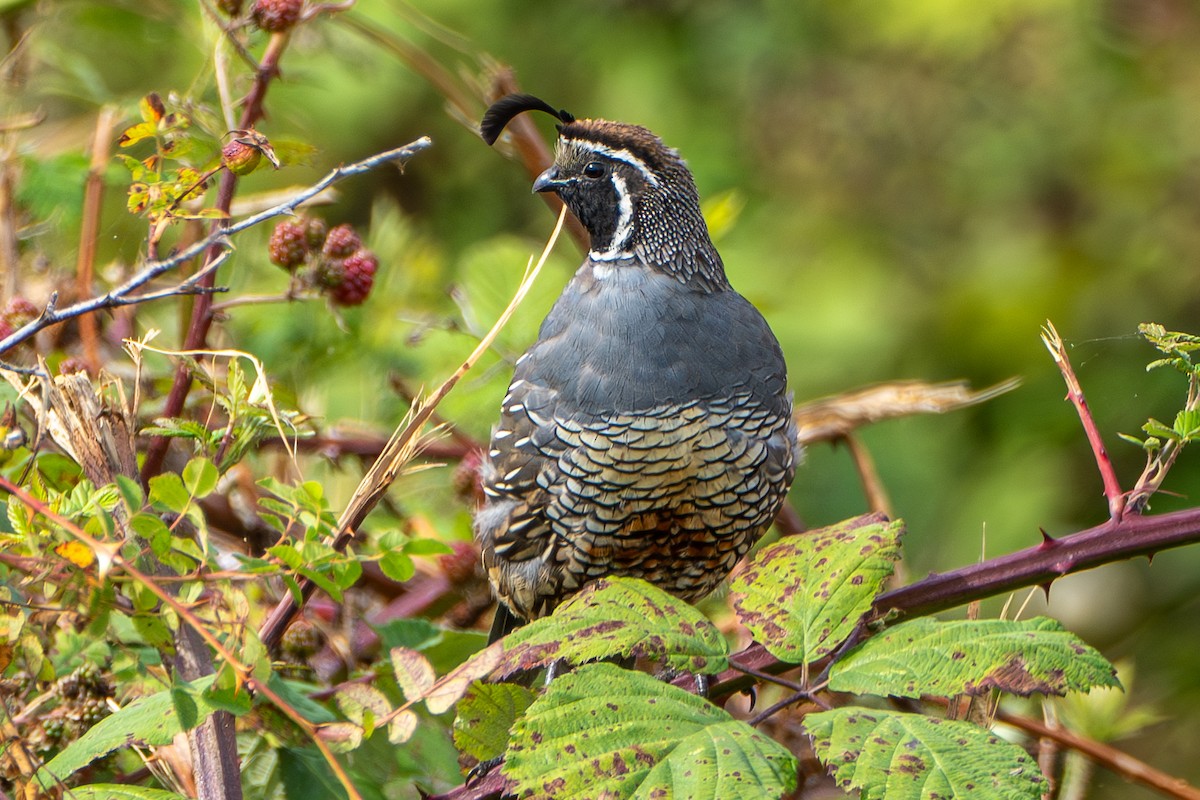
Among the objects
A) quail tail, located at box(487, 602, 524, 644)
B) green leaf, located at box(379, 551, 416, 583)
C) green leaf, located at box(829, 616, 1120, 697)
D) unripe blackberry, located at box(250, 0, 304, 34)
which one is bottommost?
quail tail, located at box(487, 602, 524, 644)

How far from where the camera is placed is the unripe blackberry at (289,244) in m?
1.96

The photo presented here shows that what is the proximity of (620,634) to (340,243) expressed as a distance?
0.85m

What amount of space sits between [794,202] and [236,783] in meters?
3.63

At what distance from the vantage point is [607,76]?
183 inches

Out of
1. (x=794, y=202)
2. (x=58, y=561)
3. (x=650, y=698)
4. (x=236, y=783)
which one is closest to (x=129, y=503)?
(x=58, y=561)

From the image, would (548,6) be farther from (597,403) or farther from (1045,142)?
(597,403)

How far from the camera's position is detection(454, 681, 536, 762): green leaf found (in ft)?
5.25

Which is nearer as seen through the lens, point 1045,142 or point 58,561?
point 58,561

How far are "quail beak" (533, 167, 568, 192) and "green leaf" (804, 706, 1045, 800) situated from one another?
57.6 inches

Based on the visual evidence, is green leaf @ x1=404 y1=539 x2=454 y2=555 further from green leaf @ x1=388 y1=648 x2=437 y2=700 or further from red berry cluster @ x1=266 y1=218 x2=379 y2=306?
red berry cluster @ x1=266 y1=218 x2=379 y2=306

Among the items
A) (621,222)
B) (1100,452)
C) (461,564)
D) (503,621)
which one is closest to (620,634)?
(1100,452)

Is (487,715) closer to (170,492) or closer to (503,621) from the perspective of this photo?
(170,492)

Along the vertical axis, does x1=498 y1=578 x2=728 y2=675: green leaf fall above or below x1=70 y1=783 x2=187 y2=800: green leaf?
above

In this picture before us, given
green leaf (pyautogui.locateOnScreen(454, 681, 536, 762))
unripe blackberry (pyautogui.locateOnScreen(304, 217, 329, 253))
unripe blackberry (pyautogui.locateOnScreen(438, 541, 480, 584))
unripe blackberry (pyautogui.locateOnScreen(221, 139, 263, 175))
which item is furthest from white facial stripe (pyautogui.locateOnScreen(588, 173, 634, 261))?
green leaf (pyautogui.locateOnScreen(454, 681, 536, 762))
